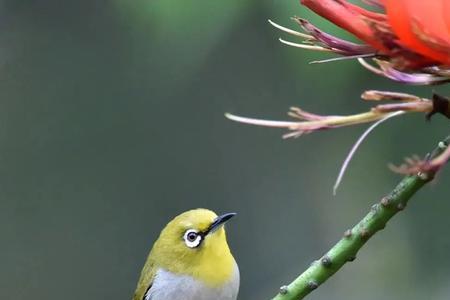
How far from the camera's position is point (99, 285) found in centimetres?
496

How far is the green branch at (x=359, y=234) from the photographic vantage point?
946 mm

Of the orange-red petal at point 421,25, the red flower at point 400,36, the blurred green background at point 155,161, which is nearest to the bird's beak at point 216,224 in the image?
the red flower at point 400,36

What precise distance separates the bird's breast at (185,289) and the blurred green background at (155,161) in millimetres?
1507

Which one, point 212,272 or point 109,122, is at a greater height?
point 212,272

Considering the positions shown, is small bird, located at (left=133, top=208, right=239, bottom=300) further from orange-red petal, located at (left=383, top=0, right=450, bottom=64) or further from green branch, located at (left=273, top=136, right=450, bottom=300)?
orange-red petal, located at (left=383, top=0, right=450, bottom=64)

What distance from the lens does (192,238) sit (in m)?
2.39

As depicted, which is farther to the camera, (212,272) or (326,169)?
(326,169)

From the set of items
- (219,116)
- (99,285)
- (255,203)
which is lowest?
(99,285)

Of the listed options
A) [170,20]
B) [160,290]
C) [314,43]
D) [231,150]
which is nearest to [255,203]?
[231,150]

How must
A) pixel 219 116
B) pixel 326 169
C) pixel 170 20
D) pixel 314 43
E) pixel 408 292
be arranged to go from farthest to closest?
pixel 219 116, pixel 326 169, pixel 408 292, pixel 170 20, pixel 314 43

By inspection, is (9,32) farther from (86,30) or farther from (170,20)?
(170,20)

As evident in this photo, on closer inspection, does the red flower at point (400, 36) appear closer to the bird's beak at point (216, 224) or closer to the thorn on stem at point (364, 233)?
the thorn on stem at point (364, 233)

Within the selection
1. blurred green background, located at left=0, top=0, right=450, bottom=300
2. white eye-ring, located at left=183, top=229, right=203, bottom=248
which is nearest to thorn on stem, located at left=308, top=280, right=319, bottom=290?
white eye-ring, located at left=183, top=229, right=203, bottom=248

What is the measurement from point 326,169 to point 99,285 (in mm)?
1297
